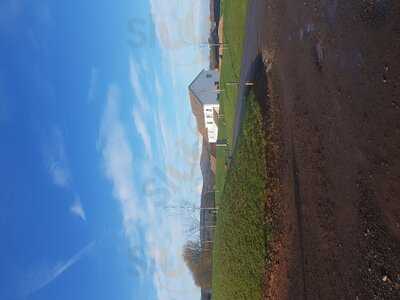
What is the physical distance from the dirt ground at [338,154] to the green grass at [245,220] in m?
1.70

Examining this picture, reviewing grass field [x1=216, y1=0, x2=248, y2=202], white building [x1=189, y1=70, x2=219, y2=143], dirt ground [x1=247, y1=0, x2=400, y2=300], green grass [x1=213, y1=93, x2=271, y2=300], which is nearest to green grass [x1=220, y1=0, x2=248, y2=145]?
grass field [x1=216, y1=0, x2=248, y2=202]

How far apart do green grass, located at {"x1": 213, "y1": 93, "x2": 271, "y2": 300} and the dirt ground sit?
1703mm

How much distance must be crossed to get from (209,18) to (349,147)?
155 feet

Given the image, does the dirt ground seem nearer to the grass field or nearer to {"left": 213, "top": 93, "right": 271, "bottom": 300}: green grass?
{"left": 213, "top": 93, "right": 271, "bottom": 300}: green grass

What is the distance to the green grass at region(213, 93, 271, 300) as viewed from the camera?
22405mm

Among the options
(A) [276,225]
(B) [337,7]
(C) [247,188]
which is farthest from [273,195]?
(B) [337,7]

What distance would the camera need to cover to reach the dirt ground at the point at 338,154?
39.7 feet

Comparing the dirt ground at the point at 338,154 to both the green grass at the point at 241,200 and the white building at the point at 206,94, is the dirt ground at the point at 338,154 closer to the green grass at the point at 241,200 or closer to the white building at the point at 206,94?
the green grass at the point at 241,200

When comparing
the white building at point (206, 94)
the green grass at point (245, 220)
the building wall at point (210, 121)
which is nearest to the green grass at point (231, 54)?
the green grass at point (245, 220)

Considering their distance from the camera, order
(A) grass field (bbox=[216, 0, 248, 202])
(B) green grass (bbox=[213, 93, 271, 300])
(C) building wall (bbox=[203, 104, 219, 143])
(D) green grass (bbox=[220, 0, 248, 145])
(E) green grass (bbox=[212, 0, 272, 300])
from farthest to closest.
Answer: (C) building wall (bbox=[203, 104, 219, 143])
(A) grass field (bbox=[216, 0, 248, 202])
(D) green grass (bbox=[220, 0, 248, 145])
(E) green grass (bbox=[212, 0, 272, 300])
(B) green grass (bbox=[213, 93, 271, 300])

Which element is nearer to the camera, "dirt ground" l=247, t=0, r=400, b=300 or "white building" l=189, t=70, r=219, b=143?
"dirt ground" l=247, t=0, r=400, b=300

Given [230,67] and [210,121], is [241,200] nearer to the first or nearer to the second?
[230,67]

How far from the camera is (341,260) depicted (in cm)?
1389

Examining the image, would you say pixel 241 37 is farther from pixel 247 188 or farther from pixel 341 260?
pixel 341 260
